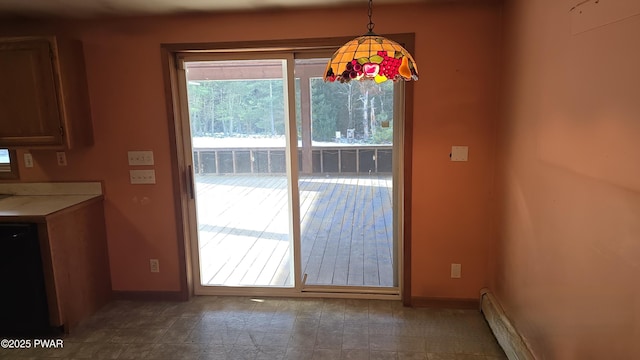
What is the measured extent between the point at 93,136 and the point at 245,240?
5.33ft

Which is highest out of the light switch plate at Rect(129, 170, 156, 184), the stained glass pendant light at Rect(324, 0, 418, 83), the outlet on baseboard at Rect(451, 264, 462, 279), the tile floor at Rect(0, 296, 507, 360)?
the stained glass pendant light at Rect(324, 0, 418, 83)

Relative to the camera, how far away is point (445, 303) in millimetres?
3148

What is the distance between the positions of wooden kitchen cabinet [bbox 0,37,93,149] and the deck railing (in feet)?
3.08

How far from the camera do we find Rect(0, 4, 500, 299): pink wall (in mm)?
2850

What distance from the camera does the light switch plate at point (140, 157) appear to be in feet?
10.5

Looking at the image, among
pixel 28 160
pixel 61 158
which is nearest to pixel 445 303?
pixel 61 158

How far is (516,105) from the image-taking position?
8.16 ft

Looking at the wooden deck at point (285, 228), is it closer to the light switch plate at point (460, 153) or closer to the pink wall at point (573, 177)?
the light switch plate at point (460, 153)

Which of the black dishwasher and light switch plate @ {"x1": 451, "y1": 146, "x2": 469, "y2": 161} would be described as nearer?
the black dishwasher

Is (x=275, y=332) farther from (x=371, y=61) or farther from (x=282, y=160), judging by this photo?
(x=371, y=61)

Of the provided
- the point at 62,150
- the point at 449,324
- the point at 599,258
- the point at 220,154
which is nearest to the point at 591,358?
the point at 599,258

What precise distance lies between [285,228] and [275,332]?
33.9 inches

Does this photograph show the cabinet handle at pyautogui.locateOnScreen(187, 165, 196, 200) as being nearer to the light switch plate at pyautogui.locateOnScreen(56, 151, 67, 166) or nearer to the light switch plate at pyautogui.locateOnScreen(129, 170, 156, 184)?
the light switch plate at pyautogui.locateOnScreen(129, 170, 156, 184)

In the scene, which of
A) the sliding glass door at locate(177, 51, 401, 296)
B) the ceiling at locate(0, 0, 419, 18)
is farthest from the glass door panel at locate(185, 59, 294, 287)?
the ceiling at locate(0, 0, 419, 18)
